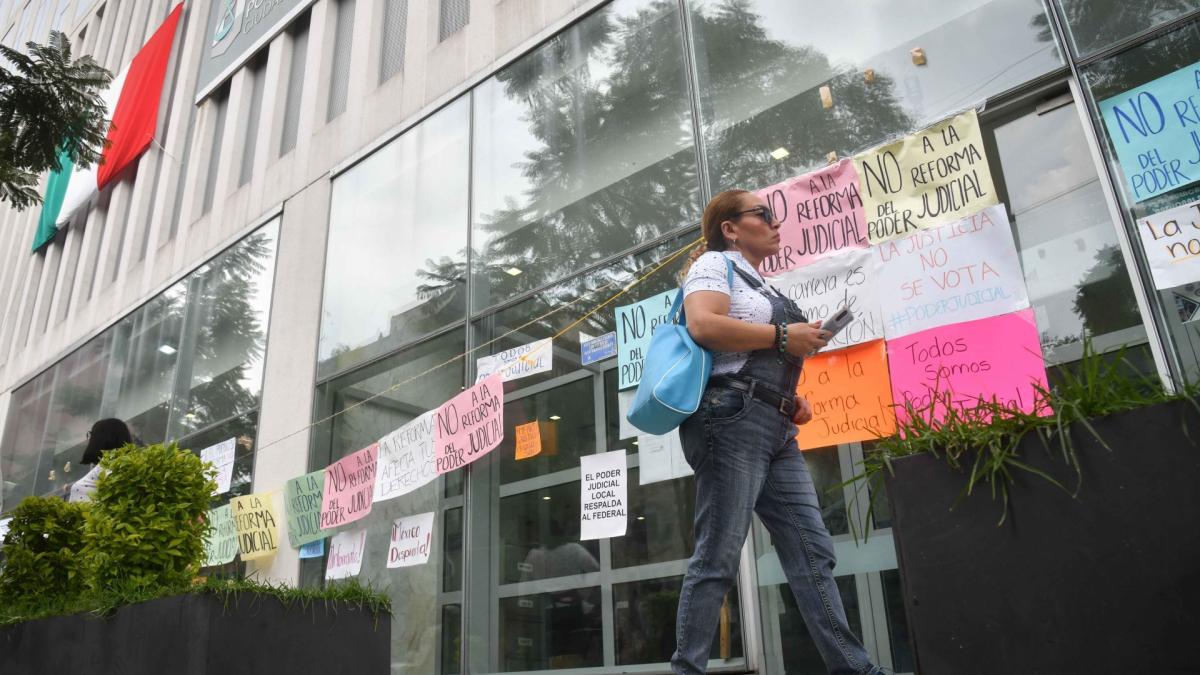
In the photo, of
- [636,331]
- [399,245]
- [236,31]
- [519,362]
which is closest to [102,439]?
[519,362]

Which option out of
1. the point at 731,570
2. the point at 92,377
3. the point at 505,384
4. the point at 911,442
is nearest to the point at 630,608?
the point at 505,384

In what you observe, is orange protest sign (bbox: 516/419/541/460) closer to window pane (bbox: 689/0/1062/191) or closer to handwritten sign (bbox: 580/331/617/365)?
handwritten sign (bbox: 580/331/617/365)

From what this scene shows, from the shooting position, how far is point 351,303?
8344mm

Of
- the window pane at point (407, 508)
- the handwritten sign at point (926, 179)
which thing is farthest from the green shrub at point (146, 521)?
the handwritten sign at point (926, 179)

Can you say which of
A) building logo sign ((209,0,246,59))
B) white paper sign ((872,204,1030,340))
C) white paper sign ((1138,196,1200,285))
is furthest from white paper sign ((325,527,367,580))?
building logo sign ((209,0,246,59))

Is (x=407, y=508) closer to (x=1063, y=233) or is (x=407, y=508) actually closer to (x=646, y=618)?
(x=646, y=618)

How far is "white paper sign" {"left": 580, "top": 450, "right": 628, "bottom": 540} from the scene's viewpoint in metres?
5.56

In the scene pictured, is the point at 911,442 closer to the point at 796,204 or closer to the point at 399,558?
the point at 796,204

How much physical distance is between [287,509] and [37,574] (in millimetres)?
2596

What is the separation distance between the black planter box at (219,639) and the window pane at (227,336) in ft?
16.2

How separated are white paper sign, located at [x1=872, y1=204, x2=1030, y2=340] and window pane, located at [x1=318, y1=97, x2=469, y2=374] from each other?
11.5 ft

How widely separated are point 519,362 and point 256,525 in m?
3.50

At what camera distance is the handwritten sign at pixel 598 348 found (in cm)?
595

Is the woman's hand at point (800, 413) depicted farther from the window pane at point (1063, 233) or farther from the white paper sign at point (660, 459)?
the white paper sign at point (660, 459)
